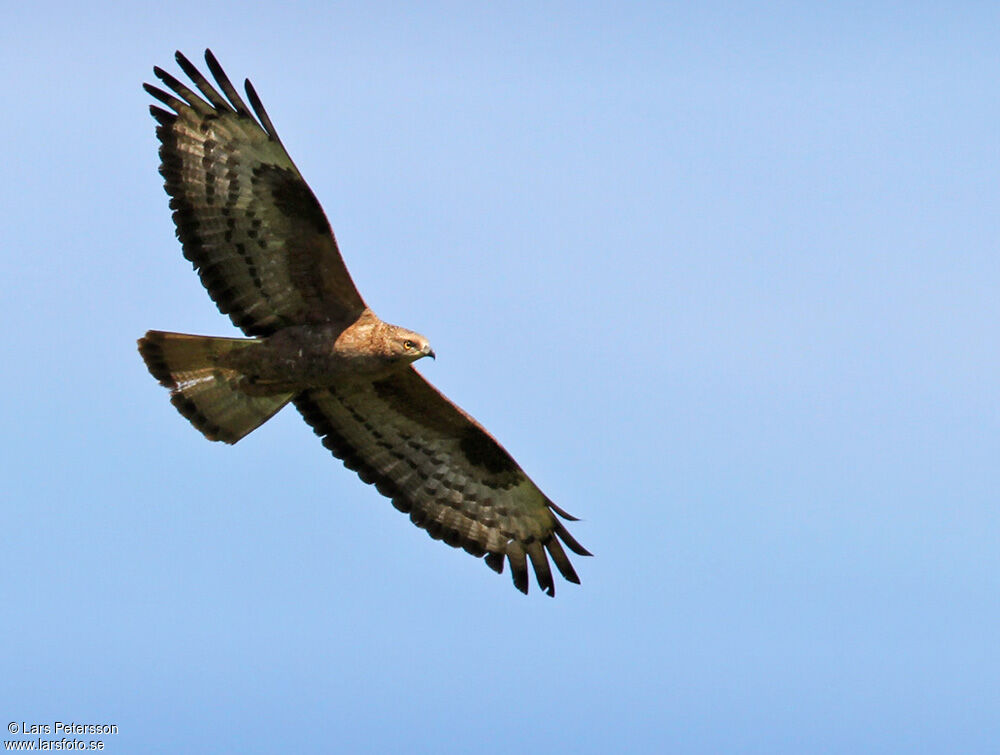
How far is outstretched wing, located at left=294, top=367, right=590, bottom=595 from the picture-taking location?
15.0 m

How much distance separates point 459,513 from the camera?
15.5 meters

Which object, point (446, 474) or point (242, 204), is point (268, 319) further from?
point (446, 474)

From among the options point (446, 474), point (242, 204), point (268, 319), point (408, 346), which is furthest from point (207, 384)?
point (446, 474)

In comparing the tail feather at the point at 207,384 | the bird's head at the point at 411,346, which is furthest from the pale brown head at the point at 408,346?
the tail feather at the point at 207,384

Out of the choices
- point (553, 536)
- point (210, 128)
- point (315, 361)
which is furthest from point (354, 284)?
point (553, 536)

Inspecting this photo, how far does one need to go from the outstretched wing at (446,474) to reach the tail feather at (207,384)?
0.60 meters

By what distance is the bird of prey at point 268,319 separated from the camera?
13992mm

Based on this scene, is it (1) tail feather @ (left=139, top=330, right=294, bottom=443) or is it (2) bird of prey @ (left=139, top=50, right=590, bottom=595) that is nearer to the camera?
(2) bird of prey @ (left=139, top=50, right=590, bottom=595)

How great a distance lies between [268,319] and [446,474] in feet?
7.03

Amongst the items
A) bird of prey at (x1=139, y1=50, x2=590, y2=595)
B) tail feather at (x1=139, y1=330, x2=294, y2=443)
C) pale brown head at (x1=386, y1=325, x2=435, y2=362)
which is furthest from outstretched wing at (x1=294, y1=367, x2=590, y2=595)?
pale brown head at (x1=386, y1=325, x2=435, y2=362)

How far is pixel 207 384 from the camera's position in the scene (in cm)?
1448

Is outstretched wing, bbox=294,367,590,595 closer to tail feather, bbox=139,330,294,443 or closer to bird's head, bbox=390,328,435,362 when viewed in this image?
tail feather, bbox=139,330,294,443

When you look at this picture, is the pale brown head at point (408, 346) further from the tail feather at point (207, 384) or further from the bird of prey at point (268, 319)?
the tail feather at point (207, 384)

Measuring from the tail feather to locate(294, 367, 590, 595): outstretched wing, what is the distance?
60 cm
